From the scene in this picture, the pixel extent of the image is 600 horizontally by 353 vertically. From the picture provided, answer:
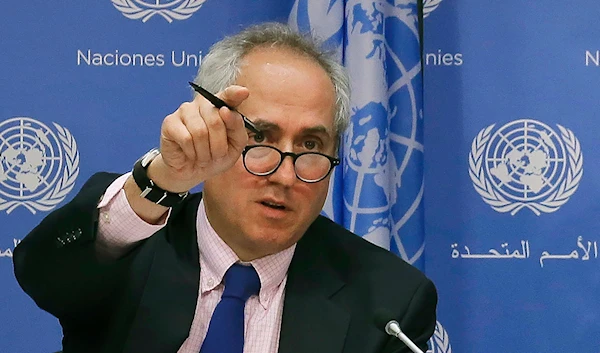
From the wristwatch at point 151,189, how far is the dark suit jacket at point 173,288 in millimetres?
117

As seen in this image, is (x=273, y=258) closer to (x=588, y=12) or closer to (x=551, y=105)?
(x=551, y=105)

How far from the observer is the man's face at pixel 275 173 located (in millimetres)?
1815

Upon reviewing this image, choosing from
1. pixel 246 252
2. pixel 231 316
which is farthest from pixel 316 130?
pixel 231 316

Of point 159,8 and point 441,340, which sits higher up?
point 159,8

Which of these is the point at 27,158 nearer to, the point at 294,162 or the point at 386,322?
the point at 294,162

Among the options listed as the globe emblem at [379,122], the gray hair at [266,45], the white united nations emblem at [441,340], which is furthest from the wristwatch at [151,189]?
the white united nations emblem at [441,340]

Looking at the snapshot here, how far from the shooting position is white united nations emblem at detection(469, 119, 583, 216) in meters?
2.88

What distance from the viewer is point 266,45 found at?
1.95m

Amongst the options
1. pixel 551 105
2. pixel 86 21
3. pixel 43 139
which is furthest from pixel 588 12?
pixel 43 139

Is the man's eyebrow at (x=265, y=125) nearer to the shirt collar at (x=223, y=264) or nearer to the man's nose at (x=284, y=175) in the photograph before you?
the man's nose at (x=284, y=175)

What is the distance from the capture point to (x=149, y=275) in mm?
1767

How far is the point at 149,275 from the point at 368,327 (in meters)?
0.49

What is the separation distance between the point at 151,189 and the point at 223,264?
0.40m

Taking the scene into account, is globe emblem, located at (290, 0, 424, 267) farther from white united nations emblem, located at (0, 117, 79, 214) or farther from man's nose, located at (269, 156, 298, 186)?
white united nations emblem, located at (0, 117, 79, 214)
